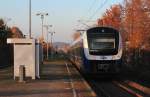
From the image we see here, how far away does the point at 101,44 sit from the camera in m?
30.8

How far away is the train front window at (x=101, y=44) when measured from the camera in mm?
30766

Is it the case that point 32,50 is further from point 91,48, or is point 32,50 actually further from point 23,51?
point 91,48

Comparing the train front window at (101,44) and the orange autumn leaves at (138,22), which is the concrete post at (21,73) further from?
the orange autumn leaves at (138,22)

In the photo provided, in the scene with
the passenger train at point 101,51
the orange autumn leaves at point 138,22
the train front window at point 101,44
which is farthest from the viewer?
the orange autumn leaves at point 138,22

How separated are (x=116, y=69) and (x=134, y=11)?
1153 inches

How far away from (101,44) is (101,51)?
0.47 m

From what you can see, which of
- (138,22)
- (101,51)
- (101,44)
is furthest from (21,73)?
(138,22)

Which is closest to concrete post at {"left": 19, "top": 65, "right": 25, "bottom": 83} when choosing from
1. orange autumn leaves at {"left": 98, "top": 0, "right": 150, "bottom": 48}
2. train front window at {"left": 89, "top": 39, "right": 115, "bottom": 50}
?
train front window at {"left": 89, "top": 39, "right": 115, "bottom": 50}

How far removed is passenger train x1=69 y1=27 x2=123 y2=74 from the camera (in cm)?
3039

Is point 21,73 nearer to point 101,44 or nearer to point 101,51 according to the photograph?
point 101,51

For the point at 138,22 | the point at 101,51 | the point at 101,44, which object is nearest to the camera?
the point at 101,51

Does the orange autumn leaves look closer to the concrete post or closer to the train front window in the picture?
the train front window

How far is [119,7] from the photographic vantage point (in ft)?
250

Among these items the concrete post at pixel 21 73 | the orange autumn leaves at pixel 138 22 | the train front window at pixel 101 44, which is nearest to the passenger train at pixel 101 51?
the train front window at pixel 101 44
